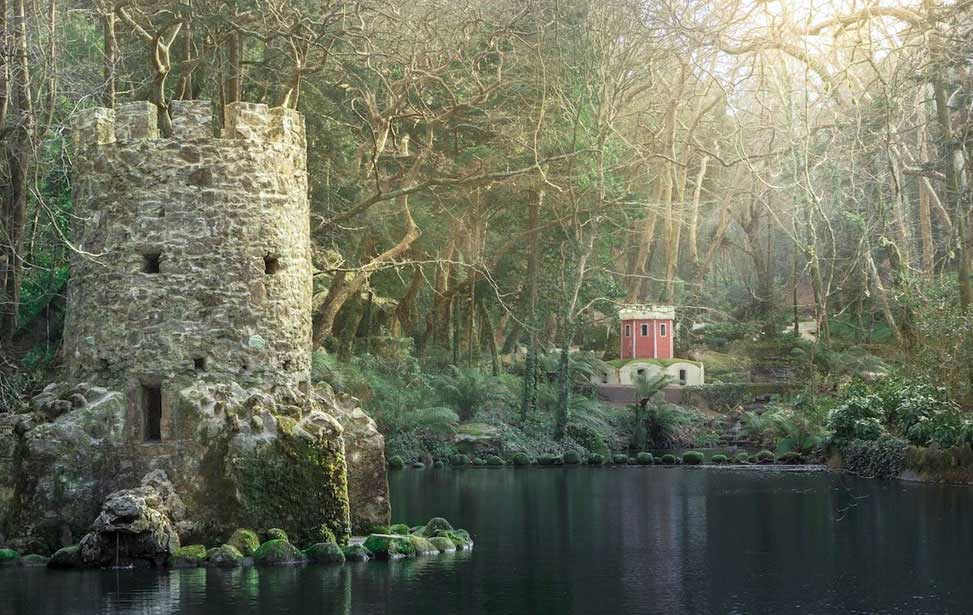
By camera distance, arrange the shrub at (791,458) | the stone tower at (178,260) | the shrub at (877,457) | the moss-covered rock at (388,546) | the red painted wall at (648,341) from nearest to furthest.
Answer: the moss-covered rock at (388,546)
the stone tower at (178,260)
the shrub at (877,457)
the shrub at (791,458)
the red painted wall at (648,341)

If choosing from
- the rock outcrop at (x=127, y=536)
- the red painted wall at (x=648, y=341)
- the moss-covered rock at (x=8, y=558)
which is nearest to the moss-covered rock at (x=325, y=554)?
the rock outcrop at (x=127, y=536)

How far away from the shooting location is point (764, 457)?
32438mm

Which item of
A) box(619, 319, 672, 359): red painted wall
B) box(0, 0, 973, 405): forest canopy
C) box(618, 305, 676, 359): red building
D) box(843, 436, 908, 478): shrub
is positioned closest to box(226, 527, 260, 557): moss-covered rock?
box(0, 0, 973, 405): forest canopy

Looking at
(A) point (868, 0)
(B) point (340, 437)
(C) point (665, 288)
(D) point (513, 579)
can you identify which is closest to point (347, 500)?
(B) point (340, 437)

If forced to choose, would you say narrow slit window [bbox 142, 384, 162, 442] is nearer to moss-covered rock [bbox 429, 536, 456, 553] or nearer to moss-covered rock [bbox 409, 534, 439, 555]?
moss-covered rock [bbox 409, 534, 439, 555]

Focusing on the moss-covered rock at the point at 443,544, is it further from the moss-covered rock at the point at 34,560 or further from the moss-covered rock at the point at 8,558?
the moss-covered rock at the point at 8,558

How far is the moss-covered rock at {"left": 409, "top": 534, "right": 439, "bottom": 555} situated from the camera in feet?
52.4

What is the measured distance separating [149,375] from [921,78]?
1031 centimetres

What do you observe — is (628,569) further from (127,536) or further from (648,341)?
(648,341)

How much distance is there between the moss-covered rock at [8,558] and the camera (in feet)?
48.4

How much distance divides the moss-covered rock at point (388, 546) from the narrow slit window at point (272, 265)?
3330mm

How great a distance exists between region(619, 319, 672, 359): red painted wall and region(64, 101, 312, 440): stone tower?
29908mm

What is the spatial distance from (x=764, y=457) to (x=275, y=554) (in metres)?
19.7

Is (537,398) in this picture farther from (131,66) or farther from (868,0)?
(868,0)
